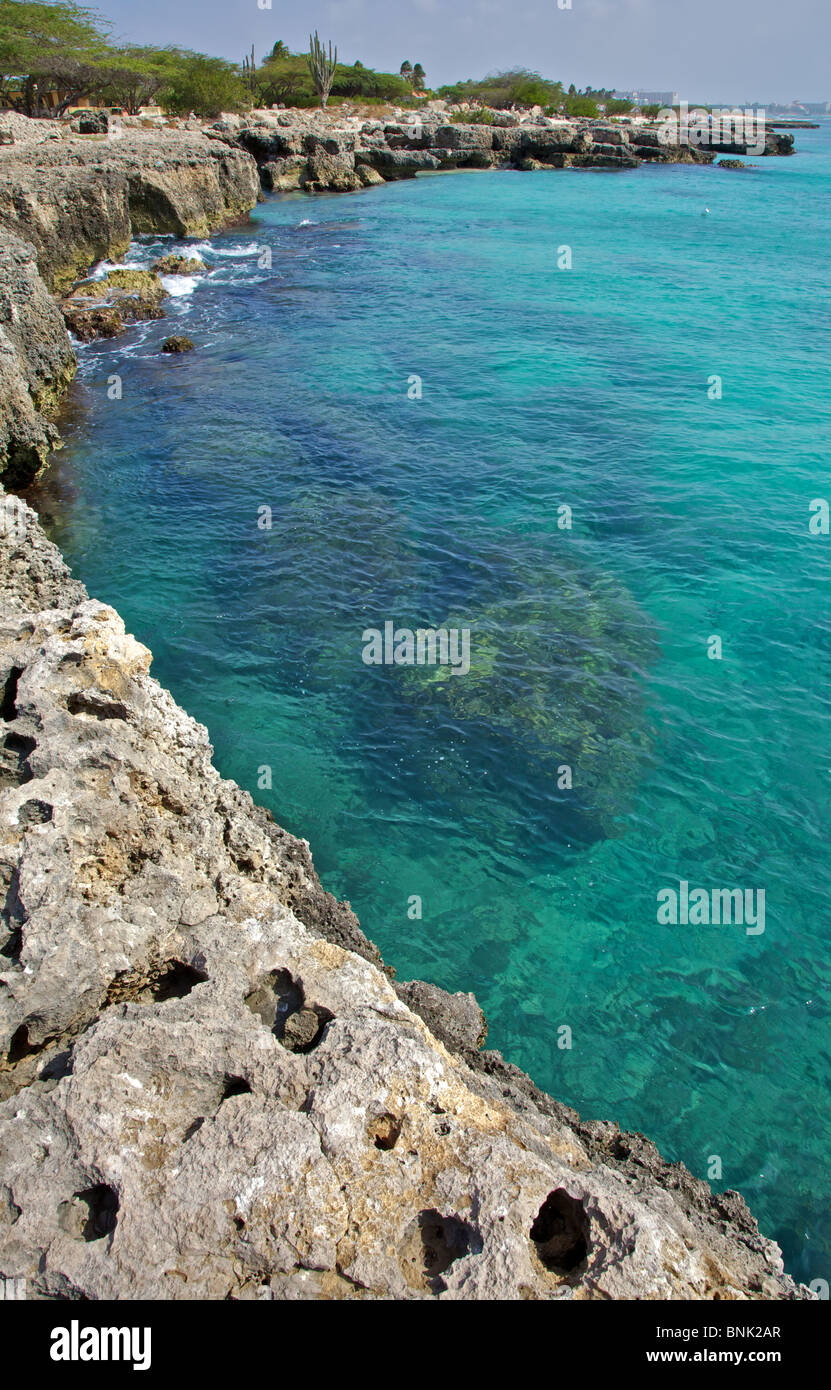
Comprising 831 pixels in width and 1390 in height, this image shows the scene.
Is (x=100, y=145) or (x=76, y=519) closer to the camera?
(x=76, y=519)

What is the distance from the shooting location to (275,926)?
23.7 ft

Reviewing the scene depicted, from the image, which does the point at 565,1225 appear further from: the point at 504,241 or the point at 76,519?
the point at 504,241

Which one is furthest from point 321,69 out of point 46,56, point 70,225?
point 70,225

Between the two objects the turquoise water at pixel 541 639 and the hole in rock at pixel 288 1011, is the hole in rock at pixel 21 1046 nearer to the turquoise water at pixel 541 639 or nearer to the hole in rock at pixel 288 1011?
the hole in rock at pixel 288 1011

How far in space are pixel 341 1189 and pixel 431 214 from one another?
69590mm

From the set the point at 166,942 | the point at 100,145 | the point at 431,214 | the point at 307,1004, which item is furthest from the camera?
the point at 431,214

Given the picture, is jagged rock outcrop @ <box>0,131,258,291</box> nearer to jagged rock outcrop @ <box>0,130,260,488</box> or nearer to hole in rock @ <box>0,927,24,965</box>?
jagged rock outcrop @ <box>0,130,260,488</box>

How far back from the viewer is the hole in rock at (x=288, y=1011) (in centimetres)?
642

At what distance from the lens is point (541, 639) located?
1641 cm

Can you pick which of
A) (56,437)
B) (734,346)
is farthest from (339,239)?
(56,437)

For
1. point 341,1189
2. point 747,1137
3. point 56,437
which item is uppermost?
point 56,437
